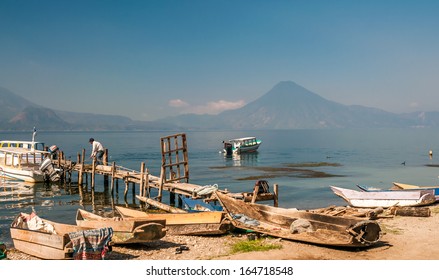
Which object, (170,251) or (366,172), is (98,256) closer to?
(170,251)

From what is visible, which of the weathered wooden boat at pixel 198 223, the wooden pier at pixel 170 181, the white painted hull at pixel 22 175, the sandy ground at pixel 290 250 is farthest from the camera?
the white painted hull at pixel 22 175

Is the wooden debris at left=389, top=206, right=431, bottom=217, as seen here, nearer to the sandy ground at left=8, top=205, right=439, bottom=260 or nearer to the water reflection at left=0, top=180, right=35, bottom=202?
the sandy ground at left=8, top=205, right=439, bottom=260

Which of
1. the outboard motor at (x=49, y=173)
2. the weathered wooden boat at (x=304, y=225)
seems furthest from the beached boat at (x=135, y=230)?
the outboard motor at (x=49, y=173)

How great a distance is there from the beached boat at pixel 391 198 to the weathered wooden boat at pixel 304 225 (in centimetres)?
917

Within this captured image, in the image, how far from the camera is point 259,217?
57.8ft

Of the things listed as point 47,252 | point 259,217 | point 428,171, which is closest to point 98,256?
point 47,252

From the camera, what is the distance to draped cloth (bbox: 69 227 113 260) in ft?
43.0

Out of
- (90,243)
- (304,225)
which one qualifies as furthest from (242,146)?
(90,243)

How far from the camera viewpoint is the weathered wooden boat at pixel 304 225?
1391 cm

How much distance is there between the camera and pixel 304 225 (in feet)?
51.5

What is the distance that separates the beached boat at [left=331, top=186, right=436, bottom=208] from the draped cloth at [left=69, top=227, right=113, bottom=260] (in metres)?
16.1

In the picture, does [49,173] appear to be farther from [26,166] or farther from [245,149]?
[245,149]

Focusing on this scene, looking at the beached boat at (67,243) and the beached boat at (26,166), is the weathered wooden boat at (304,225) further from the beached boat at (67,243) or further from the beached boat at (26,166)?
the beached boat at (26,166)

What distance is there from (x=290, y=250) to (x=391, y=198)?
1191cm
